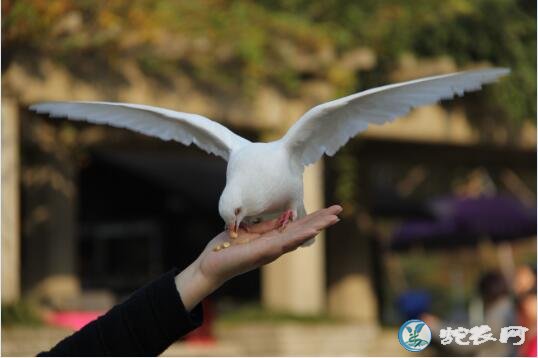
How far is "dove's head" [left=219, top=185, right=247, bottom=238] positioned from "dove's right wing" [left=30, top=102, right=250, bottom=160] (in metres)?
0.68

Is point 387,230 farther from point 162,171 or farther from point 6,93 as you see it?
point 6,93

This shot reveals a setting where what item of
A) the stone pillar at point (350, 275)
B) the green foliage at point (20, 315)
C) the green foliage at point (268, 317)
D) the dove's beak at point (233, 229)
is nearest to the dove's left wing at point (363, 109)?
the dove's beak at point (233, 229)

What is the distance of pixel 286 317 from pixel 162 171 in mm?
4818

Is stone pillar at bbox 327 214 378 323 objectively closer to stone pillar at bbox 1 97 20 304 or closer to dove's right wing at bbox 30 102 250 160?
stone pillar at bbox 1 97 20 304

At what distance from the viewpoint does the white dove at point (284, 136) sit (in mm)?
3328

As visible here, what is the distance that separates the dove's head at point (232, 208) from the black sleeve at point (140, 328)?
0.66 meters

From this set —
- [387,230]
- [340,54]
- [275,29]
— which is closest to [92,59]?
[275,29]

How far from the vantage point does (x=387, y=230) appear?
59.7ft

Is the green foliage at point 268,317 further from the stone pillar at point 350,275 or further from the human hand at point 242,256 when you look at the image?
the human hand at point 242,256

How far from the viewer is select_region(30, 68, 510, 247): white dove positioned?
3328 mm

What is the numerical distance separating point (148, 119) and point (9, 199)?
5.21 metres

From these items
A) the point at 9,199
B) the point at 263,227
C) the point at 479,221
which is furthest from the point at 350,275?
the point at 263,227

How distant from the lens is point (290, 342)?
1064 centimetres

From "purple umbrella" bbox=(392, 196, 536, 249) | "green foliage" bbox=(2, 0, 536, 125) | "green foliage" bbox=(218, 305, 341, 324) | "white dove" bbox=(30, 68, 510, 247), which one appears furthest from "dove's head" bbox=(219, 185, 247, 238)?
"purple umbrella" bbox=(392, 196, 536, 249)
